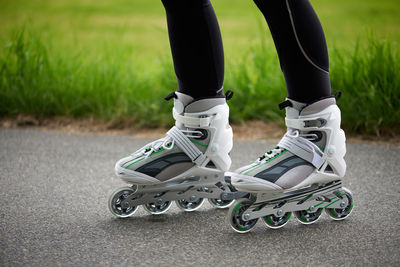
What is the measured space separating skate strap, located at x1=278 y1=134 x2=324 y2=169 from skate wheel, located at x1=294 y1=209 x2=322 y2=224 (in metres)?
0.21

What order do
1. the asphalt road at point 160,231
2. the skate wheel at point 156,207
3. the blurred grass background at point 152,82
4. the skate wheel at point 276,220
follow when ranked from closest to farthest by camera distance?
1. the asphalt road at point 160,231
2. the skate wheel at point 276,220
3. the skate wheel at point 156,207
4. the blurred grass background at point 152,82

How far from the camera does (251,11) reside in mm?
13227

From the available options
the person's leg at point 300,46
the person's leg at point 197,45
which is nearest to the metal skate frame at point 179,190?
the person's leg at point 197,45

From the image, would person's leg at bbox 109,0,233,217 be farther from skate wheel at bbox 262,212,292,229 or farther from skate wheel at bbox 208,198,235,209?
skate wheel at bbox 262,212,292,229

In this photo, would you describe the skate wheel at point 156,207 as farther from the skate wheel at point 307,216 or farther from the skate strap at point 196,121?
the skate wheel at point 307,216

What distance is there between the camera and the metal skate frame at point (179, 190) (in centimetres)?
229

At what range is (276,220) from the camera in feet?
7.03

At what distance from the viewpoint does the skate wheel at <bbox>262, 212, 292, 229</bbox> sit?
2119 mm

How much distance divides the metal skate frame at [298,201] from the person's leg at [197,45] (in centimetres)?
54

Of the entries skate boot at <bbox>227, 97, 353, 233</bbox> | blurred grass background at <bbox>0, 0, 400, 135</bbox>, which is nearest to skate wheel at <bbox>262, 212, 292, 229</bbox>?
skate boot at <bbox>227, 97, 353, 233</bbox>

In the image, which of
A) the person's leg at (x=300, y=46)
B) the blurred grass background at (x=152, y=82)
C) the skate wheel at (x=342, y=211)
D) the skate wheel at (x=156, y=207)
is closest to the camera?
the person's leg at (x=300, y=46)

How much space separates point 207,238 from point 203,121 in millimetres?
513

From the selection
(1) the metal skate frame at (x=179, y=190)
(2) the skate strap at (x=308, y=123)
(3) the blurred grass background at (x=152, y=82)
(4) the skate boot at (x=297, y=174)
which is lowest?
(3) the blurred grass background at (x=152, y=82)

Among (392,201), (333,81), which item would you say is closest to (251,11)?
(333,81)
